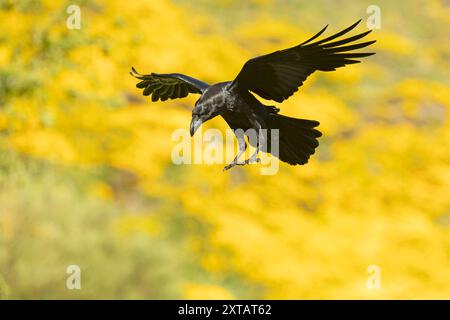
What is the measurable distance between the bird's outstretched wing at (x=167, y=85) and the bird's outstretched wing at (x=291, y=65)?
0.44ft

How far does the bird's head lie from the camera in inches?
59.8

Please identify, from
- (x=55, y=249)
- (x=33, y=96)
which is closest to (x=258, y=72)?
(x=33, y=96)

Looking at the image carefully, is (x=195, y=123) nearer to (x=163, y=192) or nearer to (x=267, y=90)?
(x=267, y=90)

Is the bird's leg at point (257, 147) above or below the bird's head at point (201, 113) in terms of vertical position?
below

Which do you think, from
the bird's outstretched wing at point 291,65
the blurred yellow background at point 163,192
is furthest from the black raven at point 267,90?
the blurred yellow background at point 163,192

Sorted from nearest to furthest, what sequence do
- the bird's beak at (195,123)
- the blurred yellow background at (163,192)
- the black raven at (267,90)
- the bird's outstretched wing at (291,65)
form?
the bird's beak at (195,123)
the black raven at (267,90)
the bird's outstretched wing at (291,65)
the blurred yellow background at (163,192)

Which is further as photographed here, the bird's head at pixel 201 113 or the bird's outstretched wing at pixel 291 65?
the bird's outstretched wing at pixel 291 65

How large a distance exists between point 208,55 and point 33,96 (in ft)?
21.6

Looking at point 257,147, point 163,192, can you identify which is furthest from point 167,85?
→ point 163,192

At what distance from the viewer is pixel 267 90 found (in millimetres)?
1784

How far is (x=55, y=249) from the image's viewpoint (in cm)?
1051

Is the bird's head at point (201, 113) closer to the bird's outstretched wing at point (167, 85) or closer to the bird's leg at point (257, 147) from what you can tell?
the bird's leg at point (257, 147)

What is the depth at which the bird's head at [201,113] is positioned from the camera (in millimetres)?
1519

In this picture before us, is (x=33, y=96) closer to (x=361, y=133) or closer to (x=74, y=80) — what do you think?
(x=74, y=80)
